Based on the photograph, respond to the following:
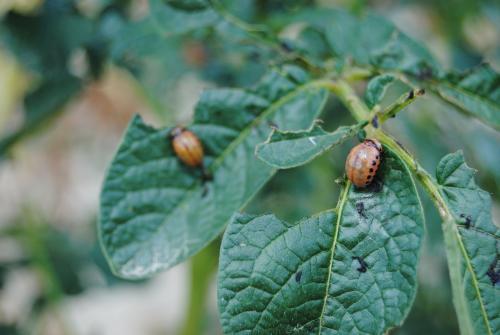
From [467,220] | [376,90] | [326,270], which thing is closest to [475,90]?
[376,90]

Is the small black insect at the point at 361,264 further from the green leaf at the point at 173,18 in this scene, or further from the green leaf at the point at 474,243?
the green leaf at the point at 173,18

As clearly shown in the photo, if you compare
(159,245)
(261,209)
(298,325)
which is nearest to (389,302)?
(298,325)

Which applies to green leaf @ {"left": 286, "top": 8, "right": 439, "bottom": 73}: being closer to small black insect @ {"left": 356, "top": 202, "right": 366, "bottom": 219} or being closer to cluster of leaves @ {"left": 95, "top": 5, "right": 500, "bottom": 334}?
cluster of leaves @ {"left": 95, "top": 5, "right": 500, "bottom": 334}

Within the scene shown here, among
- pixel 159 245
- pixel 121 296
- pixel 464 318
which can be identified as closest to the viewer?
pixel 464 318

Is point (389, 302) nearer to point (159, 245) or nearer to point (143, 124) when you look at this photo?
point (159, 245)

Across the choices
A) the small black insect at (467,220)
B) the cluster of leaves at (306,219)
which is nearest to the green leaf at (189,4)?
the cluster of leaves at (306,219)

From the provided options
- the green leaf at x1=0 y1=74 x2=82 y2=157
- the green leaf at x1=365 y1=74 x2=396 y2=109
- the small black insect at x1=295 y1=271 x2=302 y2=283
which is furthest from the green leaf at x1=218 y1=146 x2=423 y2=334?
the green leaf at x1=0 y1=74 x2=82 y2=157
